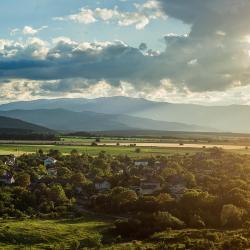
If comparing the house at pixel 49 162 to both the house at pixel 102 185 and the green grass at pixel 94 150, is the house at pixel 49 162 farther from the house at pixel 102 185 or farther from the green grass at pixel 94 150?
the house at pixel 102 185

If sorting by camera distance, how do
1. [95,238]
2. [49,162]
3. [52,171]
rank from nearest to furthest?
1. [95,238]
2. [52,171]
3. [49,162]

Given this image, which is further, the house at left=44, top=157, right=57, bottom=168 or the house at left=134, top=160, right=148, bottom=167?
the house at left=134, top=160, right=148, bottom=167

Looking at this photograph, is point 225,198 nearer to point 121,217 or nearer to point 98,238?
point 121,217

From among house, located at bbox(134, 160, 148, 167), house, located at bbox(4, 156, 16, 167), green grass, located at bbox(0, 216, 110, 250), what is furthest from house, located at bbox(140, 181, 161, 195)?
house, located at bbox(4, 156, 16, 167)

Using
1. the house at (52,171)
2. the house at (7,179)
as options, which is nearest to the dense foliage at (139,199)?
the house at (52,171)

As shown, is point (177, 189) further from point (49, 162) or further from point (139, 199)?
point (49, 162)

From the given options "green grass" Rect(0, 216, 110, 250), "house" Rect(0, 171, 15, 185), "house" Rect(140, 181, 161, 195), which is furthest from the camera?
"house" Rect(0, 171, 15, 185)

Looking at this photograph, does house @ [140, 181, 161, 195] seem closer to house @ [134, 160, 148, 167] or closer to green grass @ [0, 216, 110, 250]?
green grass @ [0, 216, 110, 250]

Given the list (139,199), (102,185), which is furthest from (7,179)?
(139,199)
